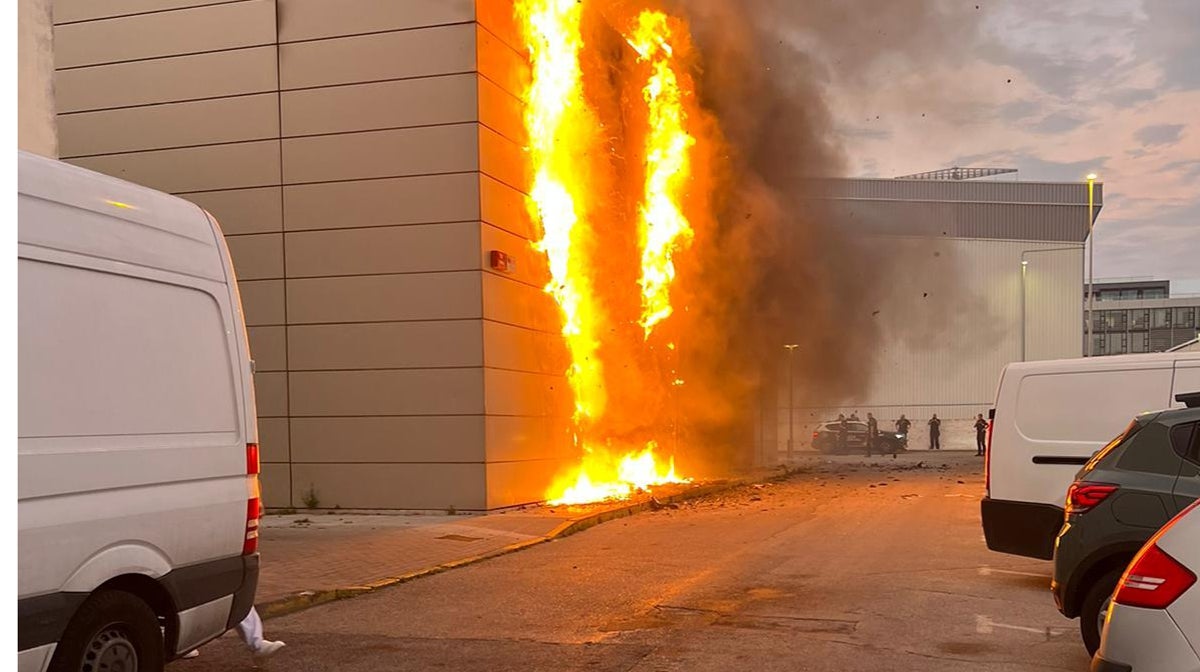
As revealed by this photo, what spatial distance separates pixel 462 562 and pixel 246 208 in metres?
8.22

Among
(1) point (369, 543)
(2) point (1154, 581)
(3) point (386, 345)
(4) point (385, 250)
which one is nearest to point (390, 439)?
(3) point (386, 345)

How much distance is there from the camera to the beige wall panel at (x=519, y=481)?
15.7m

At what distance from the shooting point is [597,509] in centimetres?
1606

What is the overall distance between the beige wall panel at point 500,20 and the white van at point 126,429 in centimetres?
1151

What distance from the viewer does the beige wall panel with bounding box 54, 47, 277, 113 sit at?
54.1 feet

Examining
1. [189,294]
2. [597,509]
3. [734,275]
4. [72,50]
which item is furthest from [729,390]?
[189,294]

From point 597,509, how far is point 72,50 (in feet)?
36.7

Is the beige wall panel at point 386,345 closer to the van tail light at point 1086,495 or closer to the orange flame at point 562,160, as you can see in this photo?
the orange flame at point 562,160

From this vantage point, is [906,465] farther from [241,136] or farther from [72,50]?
[72,50]

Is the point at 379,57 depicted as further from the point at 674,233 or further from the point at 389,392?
the point at 674,233

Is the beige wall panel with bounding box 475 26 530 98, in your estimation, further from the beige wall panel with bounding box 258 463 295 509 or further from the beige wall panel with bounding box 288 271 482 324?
the beige wall panel with bounding box 258 463 295 509

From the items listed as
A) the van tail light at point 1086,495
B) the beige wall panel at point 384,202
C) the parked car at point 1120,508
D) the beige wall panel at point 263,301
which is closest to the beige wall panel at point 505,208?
the beige wall panel at point 384,202

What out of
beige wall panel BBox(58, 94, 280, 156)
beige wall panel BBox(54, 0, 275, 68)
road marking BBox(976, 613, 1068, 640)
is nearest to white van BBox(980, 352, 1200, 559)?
road marking BBox(976, 613, 1068, 640)

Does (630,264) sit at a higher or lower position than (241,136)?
lower
